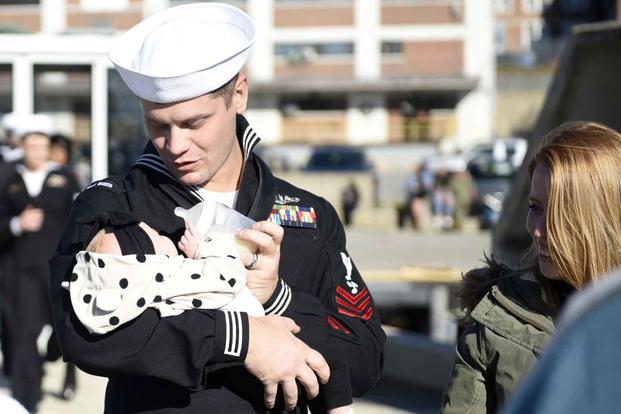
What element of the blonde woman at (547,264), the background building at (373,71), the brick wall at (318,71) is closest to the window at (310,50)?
the background building at (373,71)

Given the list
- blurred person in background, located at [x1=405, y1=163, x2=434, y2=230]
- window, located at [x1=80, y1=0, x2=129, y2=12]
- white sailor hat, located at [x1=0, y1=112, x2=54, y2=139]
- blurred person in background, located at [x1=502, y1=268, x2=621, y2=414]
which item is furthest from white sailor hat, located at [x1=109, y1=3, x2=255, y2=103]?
window, located at [x1=80, y1=0, x2=129, y2=12]

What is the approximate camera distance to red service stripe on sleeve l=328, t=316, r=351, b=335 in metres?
2.82

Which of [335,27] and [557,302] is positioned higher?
[335,27]

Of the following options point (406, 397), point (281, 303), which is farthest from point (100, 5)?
point (281, 303)

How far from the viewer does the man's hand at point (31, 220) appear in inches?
325

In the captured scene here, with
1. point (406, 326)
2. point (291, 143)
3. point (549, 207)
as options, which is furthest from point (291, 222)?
point (291, 143)

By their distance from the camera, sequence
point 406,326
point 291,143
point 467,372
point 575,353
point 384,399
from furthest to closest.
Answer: point 291,143, point 406,326, point 384,399, point 467,372, point 575,353

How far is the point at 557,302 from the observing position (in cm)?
284

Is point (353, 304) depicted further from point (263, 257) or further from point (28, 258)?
point (28, 258)

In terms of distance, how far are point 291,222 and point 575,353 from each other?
5.27 ft

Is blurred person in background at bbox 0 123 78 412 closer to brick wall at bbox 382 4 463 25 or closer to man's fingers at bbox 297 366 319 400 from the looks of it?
man's fingers at bbox 297 366 319 400

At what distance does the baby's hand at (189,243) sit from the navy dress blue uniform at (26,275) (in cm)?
582

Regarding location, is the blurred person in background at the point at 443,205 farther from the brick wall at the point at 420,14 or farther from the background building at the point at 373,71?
the brick wall at the point at 420,14

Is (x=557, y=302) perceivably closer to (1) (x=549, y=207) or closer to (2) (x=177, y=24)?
(1) (x=549, y=207)
